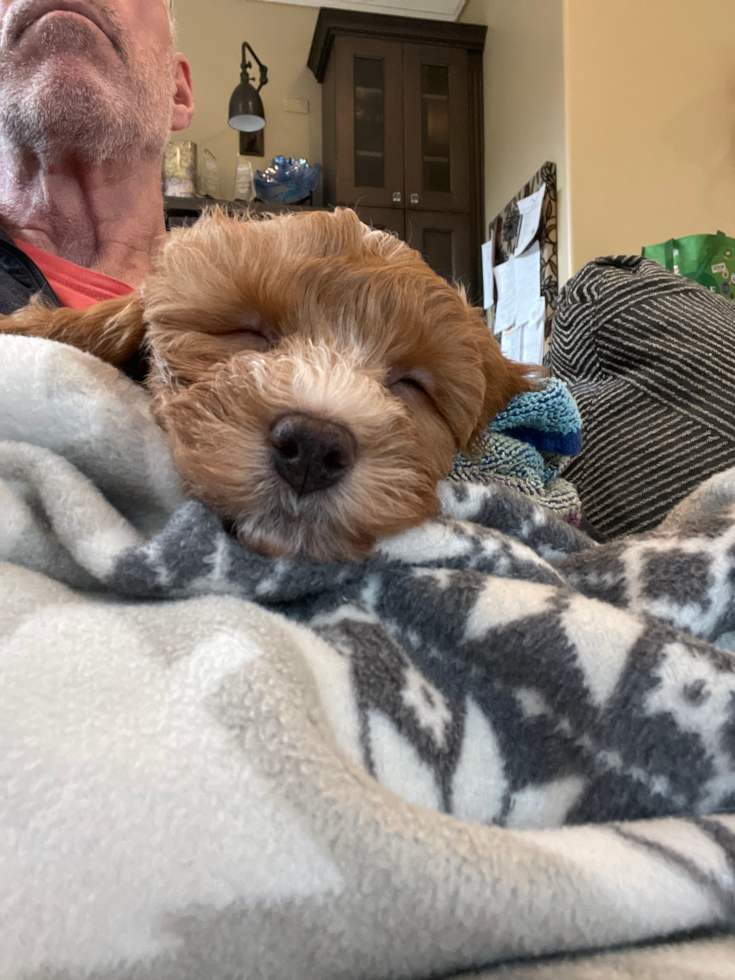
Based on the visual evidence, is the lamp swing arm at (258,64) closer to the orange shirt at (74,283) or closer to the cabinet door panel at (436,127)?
the cabinet door panel at (436,127)

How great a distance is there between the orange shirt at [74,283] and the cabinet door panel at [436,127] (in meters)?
4.02

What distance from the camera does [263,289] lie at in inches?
35.5

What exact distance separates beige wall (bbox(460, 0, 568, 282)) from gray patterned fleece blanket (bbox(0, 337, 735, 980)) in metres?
3.66

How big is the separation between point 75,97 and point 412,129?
4.04 metres

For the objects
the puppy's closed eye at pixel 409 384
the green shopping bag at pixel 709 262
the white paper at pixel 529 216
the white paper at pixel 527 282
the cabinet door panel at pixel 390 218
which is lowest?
the puppy's closed eye at pixel 409 384

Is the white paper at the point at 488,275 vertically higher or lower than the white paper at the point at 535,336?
higher

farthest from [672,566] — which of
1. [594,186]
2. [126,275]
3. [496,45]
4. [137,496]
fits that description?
[496,45]

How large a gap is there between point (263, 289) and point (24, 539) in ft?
1.42

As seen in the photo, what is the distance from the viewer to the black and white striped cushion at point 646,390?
141 cm

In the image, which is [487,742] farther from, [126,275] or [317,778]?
[126,275]

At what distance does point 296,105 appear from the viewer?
5.77 m

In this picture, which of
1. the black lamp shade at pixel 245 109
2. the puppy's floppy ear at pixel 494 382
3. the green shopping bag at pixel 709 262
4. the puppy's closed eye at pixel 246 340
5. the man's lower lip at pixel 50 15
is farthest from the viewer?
the black lamp shade at pixel 245 109

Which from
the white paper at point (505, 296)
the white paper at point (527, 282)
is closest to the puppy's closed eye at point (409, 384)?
the white paper at point (527, 282)

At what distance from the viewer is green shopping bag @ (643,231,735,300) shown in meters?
2.66
